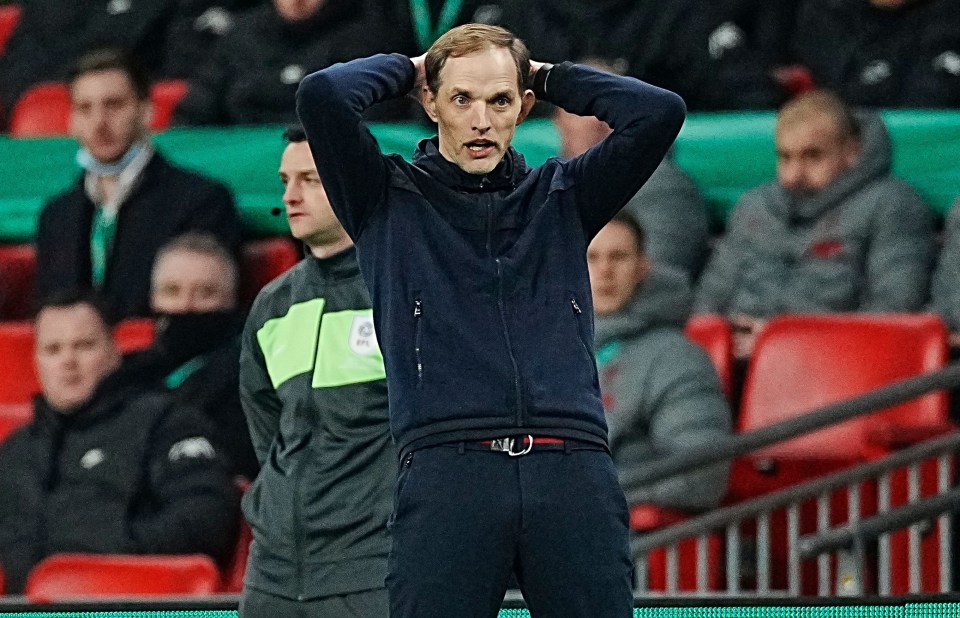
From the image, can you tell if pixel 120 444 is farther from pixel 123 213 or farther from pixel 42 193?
pixel 42 193

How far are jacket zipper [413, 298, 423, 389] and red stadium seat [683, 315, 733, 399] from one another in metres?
3.33

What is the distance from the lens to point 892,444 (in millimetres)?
5398

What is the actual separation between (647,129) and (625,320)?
2.90m

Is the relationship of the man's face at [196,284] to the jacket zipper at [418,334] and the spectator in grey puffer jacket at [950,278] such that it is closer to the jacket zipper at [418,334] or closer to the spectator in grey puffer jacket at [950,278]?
the spectator in grey puffer jacket at [950,278]

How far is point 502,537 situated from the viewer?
2758 millimetres

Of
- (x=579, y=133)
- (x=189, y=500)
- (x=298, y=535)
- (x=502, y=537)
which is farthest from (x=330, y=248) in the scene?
(x=579, y=133)

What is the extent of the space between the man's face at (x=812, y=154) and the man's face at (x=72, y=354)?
91.6 inches

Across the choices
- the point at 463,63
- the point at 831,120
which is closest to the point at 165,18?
the point at 831,120

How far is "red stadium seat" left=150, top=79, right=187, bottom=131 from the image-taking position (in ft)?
25.2

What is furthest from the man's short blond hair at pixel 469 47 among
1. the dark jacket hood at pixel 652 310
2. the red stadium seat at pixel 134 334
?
the red stadium seat at pixel 134 334

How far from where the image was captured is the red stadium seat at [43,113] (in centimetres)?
795

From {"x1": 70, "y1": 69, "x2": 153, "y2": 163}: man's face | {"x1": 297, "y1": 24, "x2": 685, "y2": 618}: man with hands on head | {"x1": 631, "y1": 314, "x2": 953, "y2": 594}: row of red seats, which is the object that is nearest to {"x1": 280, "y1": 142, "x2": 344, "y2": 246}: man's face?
{"x1": 297, "y1": 24, "x2": 685, "y2": 618}: man with hands on head

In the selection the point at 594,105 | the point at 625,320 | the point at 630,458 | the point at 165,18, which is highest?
the point at 165,18

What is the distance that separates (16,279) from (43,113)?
3.33 ft
